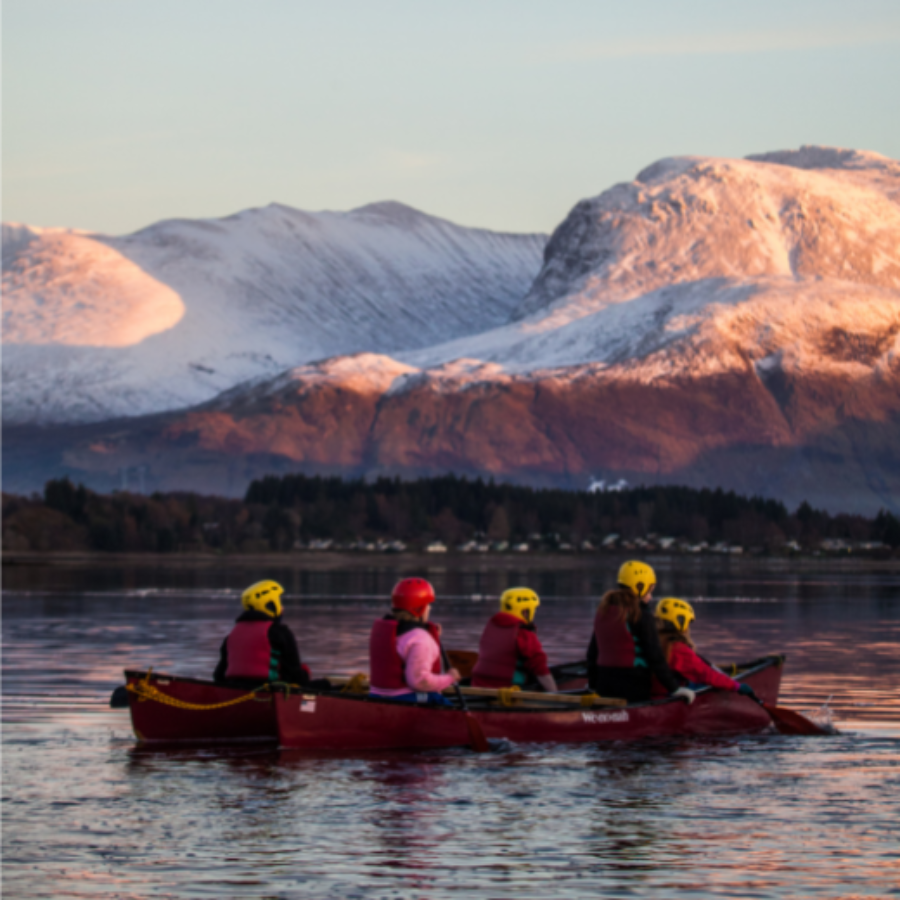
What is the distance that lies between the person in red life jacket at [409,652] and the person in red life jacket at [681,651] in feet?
14.5

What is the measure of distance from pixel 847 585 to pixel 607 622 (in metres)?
115

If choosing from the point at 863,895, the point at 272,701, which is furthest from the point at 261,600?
the point at 863,895

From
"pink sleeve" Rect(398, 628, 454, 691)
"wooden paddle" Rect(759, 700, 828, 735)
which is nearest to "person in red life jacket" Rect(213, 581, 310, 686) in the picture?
"pink sleeve" Rect(398, 628, 454, 691)

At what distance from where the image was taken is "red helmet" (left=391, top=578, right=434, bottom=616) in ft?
88.5

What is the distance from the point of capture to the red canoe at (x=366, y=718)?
1089 inches

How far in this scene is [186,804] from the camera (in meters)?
23.2

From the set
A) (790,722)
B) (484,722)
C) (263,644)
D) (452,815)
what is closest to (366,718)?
(484,722)

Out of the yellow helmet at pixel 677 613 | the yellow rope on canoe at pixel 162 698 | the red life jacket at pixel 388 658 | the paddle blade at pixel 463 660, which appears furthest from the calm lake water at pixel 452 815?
the paddle blade at pixel 463 660

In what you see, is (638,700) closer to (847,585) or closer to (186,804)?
(186,804)

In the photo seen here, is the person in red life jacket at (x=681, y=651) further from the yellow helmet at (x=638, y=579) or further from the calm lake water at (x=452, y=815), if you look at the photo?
the yellow helmet at (x=638, y=579)

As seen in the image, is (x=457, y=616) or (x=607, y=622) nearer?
(x=607, y=622)

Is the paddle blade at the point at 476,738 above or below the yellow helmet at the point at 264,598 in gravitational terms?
below

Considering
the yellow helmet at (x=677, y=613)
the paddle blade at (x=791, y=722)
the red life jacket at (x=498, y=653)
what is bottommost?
the paddle blade at (x=791, y=722)

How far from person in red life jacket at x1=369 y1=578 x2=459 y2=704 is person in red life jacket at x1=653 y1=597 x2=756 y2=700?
443 centimetres
